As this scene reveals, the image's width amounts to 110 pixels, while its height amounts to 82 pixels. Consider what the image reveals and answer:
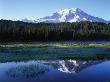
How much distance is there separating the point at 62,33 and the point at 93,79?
469ft

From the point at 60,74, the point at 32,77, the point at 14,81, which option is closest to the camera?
the point at 14,81

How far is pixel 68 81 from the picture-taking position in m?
38.2

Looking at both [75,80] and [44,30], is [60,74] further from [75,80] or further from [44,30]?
[44,30]

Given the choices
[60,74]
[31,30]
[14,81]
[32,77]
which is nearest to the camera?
[14,81]

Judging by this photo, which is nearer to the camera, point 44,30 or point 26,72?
point 26,72

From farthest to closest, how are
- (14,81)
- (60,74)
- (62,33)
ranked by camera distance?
(62,33)
(60,74)
(14,81)

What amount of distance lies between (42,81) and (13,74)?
628 cm

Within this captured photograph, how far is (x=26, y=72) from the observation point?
146 feet

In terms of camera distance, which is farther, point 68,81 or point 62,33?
point 62,33

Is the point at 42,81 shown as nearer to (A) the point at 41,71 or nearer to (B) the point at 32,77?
(B) the point at 32,77

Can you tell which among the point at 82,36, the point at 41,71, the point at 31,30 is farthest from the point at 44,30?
the point at 41,71

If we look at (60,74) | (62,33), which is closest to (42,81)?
(60,74)

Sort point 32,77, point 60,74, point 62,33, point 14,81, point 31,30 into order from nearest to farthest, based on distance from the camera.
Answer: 1. point 14,81
2. point 32,77
3. point 60,74
4. point 31,30
5. point 62,33

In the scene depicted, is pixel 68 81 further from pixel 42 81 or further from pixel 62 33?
pixel 62 33
